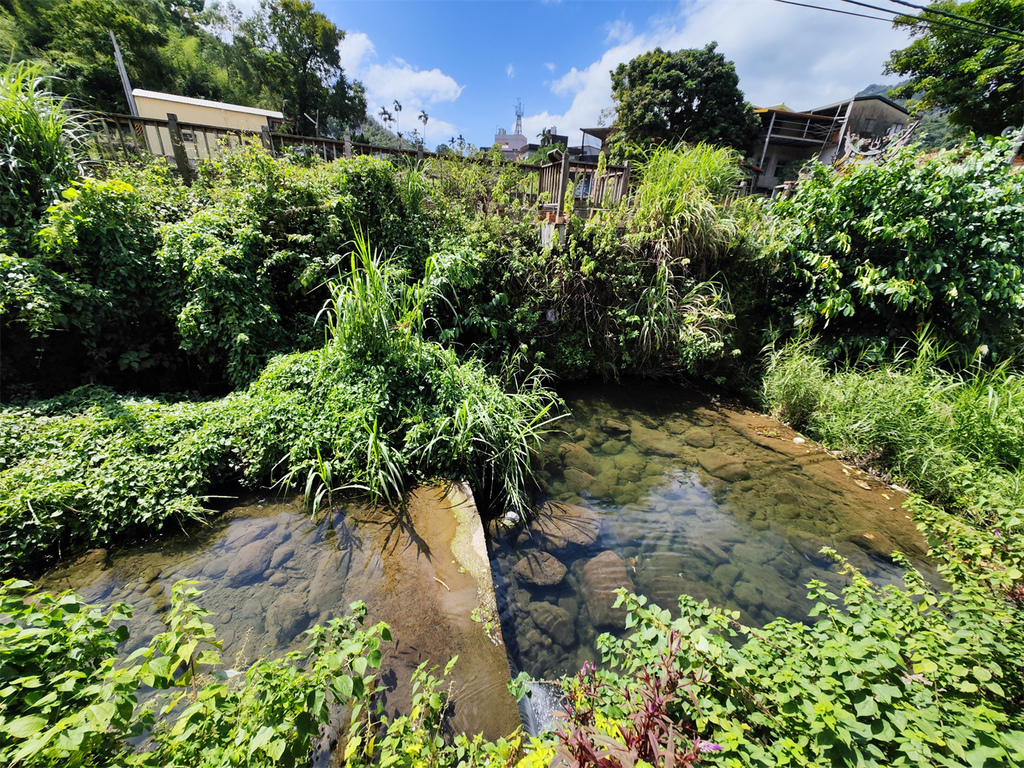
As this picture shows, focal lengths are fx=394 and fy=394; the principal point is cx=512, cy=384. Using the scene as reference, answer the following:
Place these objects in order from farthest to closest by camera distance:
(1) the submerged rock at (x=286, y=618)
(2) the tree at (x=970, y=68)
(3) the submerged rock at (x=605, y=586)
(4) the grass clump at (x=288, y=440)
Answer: (2) the tree at (x=970, y=68) → (3) the submerged rock at (x=605, y=586) → (4) the grass clump at (x=288, y=440) → (1) the submerged rock at (x=286, y=618)

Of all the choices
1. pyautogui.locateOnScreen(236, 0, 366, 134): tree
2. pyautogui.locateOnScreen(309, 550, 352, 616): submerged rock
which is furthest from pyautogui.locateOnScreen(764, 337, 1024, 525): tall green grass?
pyautogui.locateOnScreen(236, 0, 366, 134): tree

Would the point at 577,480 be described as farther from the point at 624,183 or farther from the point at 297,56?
the point at 297,56

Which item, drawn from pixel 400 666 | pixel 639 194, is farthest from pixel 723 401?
pixel 400 666

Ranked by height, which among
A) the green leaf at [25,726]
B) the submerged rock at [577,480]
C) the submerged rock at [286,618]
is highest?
the green leaf at [25,726]

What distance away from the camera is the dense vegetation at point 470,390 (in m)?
1.15

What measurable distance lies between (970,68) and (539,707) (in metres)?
24.9

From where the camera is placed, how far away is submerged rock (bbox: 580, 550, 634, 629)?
2.67m

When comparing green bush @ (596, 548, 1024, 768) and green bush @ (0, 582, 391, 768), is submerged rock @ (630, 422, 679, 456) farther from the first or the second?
green bush @ (0, 582, 391, 768)

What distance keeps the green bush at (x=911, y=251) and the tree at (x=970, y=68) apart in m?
15.4

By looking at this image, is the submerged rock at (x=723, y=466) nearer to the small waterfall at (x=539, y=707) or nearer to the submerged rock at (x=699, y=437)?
the submerged rock at (x=699, y=437)

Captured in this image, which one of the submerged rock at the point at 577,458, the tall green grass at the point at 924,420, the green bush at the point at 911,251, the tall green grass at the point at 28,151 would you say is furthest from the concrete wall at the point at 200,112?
the tall green grass at the point at 924,420

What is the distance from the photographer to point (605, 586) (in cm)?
288

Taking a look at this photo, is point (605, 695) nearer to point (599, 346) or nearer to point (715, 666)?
point (715, 666)

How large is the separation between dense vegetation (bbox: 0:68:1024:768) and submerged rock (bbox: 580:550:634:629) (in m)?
0.42
